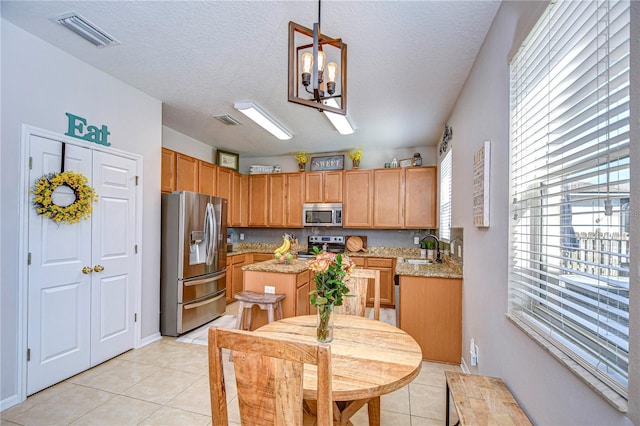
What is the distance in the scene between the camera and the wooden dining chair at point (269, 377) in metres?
0.81

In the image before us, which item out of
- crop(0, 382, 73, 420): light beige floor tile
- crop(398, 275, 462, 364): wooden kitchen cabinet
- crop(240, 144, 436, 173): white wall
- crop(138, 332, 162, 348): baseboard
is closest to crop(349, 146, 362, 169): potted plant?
crop(240, 144, 436, 173): white wall

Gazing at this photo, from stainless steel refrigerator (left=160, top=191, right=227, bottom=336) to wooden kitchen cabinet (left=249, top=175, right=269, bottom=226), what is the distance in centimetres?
173

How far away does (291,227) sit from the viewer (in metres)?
5.62

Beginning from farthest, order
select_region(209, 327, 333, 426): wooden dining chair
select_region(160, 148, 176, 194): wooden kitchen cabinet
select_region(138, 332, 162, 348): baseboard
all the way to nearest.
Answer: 1. select_region(160, 148, 176, 194): wooden kitchen cabinet
2. select_region(138, 332, 162, 348): baseboard
3. select_region(209, 327, 333, 426): wooden dining chair

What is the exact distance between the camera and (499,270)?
5.71 ft

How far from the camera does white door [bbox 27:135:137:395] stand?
2268 millimetres

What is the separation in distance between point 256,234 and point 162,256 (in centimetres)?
257

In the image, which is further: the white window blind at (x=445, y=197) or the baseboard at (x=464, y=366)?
the white window blind at (x=445, y=197)

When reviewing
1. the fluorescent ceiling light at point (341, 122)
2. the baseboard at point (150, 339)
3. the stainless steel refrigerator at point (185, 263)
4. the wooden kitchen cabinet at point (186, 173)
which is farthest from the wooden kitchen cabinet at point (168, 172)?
the fluorescent ceiling light at point (341, 122)

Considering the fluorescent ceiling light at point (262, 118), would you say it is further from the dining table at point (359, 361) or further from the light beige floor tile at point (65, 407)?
the light beige floor tile at point (65, 407)

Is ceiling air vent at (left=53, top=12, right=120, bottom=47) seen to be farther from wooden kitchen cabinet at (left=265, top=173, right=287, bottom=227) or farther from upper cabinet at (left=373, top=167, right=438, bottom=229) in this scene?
upper cabinet at (left=373, top=167, right=438, bottom=229)

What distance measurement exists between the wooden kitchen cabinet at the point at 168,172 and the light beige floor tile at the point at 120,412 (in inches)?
96.5

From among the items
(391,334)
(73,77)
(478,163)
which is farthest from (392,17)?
(73,77)

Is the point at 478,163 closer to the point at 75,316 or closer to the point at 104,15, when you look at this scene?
the point at 104,15
